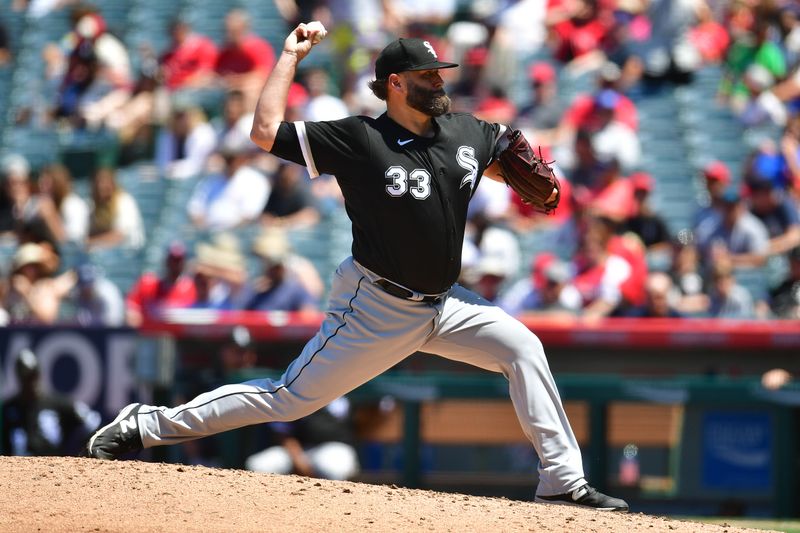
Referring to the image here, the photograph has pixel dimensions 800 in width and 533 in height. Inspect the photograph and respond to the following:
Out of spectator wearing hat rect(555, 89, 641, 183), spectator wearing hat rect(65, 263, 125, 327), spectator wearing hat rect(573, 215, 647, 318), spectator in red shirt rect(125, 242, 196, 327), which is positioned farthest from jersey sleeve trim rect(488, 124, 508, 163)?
spectator wearing hat rect(65, 263, 125, 327)

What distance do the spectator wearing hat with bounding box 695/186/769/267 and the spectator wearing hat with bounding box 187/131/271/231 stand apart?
3348 millimetres

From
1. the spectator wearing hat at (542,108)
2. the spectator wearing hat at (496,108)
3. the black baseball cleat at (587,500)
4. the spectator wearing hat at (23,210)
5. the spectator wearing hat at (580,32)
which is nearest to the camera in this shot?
the black baseball cleat at (587,500)

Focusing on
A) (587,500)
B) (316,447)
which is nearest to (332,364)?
(587,500)

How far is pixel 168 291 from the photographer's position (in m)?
9.51

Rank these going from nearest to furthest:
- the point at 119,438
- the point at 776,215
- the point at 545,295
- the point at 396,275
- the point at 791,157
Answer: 1. the point at 396,275
2. the point at 119,438
3. the point at 545,295
4. the point at 776,215
5. the point at 791,157

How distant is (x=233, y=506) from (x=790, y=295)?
16.1 feet

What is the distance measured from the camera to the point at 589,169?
32.3 feet

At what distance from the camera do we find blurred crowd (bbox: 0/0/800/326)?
346 inches

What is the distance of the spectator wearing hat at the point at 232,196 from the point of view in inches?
400

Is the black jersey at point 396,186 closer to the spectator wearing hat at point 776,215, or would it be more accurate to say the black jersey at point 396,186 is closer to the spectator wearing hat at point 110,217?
the spectator wearing hat at point 776,215

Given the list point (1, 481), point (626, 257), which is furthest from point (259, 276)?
point (1, 481)

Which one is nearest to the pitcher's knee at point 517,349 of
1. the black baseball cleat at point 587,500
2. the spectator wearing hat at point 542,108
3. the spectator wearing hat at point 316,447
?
the black baseball cleat at point 587,500

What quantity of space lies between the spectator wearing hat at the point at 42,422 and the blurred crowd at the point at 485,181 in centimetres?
102

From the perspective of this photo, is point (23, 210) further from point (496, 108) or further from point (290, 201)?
point (496, 108)
